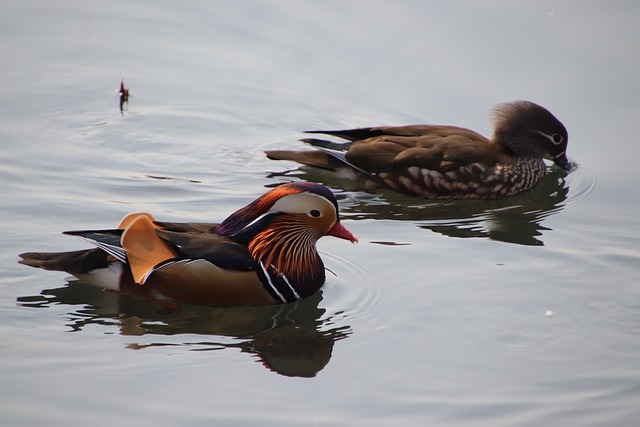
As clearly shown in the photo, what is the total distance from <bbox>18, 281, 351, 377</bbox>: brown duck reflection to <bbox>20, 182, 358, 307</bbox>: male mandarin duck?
84 millimetres

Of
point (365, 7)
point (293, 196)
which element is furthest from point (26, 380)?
point (365, 7)

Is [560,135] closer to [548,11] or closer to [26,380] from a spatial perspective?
[548,11]

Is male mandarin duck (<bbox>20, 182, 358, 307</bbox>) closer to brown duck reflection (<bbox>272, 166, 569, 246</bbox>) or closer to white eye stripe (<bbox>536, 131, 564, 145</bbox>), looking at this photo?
brown duck reflection (<bbox>272, 166, 569, 246</bbox>)

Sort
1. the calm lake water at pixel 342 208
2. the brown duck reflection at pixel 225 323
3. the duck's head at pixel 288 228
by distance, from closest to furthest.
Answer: the calm lake water at pixel 342 208 < the brown duck reflection at pixel 225 323 < the duck's head at pixel 288 228

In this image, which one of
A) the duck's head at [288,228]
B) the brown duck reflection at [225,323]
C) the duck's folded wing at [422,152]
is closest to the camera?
the brown duck reflection at [225,323]

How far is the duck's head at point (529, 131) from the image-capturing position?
10711mm

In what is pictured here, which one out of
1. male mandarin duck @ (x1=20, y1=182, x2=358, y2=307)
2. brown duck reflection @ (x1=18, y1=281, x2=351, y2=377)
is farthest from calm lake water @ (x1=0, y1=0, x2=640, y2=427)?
male mandarin duck @ (x1=20, y1=182, x2=358, y2=307)

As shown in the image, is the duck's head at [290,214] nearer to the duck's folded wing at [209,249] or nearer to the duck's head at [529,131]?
the duck's folded wing at [209,249]

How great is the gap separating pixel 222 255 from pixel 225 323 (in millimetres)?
474

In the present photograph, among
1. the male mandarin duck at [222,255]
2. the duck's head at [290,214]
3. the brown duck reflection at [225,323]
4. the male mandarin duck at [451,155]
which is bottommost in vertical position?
the brown duck reflection at [225,323]

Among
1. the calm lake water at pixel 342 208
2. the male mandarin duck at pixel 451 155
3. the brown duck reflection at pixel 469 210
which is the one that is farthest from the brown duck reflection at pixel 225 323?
the male mandarin duck at pixel 451 155

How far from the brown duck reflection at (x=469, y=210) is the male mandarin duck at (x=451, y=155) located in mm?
108

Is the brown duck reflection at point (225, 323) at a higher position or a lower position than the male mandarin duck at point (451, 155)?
lower

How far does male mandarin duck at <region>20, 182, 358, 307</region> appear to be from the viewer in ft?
25.0
